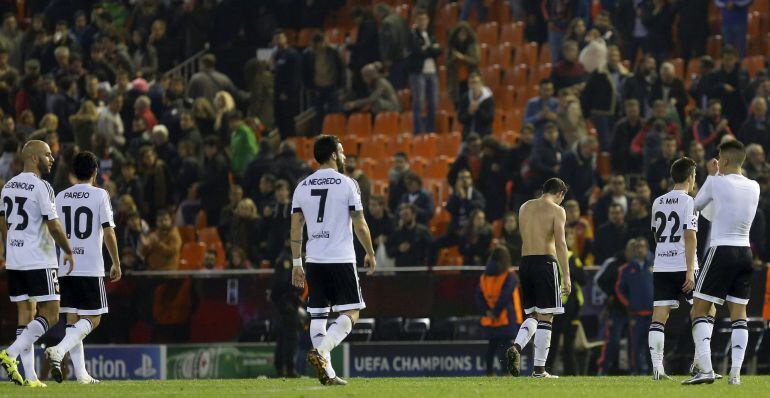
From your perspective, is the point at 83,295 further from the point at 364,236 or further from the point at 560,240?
the point at 560,240

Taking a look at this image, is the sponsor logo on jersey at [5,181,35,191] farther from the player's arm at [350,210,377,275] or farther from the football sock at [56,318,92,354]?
the player's arm at [350,210,377,275]

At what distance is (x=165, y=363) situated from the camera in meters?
22.6

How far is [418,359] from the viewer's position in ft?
72.5

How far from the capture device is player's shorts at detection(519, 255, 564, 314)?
53.8 ft

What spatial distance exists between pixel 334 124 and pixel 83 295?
44.2ft

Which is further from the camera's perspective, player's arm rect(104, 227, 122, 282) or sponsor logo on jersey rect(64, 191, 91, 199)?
sponsor logo on jersey rect(64, 191, 91, 199)

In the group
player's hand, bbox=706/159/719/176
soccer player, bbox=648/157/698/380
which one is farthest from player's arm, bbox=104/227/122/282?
player's hand, bbox=706/159/719/176

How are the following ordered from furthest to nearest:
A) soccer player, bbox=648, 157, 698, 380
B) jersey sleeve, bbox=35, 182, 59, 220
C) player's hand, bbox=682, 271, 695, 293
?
soccer player, bbox=648, 157, 698, 380 < jersey sleeve, bbox=35, 182, 59, 220 < player's hand, bbox=682, 271, 695, 293

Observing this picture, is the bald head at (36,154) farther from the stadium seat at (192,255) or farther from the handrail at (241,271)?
the stadium seat at (192,255)

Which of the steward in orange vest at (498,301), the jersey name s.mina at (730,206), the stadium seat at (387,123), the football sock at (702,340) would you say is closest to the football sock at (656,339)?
the football sock at (702,340)

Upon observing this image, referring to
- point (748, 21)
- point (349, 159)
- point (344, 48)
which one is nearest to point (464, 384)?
point (349, 159)

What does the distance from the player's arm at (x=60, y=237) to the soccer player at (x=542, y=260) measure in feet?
14.2

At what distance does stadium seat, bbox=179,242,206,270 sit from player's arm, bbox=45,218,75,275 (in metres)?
9.32

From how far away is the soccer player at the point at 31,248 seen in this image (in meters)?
15.2
